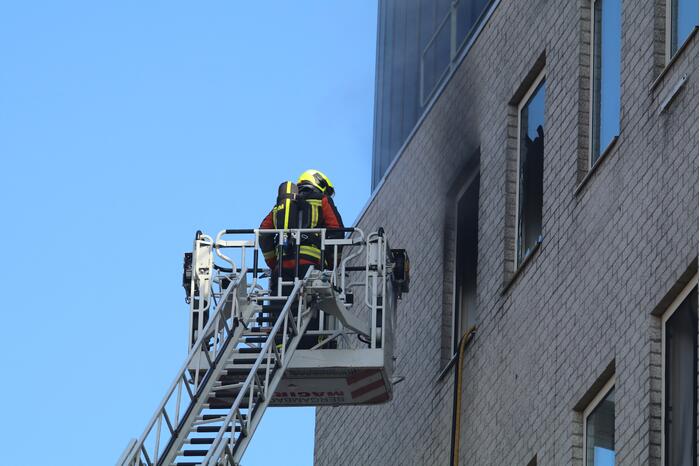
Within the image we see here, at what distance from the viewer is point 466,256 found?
1805cm

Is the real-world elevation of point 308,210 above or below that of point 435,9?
below

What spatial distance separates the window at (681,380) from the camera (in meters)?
12.2

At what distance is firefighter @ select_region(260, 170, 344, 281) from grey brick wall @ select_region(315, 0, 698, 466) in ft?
4.93

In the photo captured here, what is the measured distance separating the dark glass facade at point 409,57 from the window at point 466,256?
6.14 ft

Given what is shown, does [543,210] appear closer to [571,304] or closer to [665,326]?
[571,304]

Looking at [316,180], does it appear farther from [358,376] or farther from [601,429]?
[601,429]

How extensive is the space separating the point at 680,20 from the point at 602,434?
10.5 feet

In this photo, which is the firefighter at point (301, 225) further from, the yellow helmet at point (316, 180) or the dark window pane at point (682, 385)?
the dark window pane at point (682, 385)

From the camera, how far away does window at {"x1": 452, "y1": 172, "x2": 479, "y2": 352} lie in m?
17.8

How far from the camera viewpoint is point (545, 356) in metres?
14.9

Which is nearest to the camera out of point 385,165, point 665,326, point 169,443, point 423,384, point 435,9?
point 665,326

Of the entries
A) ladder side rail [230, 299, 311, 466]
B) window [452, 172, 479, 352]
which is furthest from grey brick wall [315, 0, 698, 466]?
ladder side rail [230, 299, 311, 466]

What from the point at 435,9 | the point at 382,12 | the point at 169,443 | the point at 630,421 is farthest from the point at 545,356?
the point at 382,12

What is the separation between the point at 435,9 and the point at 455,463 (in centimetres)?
626
